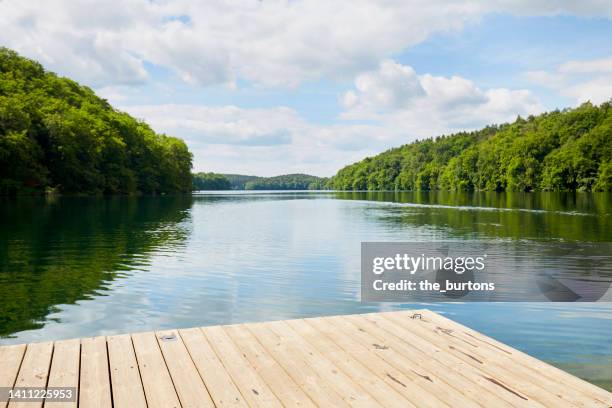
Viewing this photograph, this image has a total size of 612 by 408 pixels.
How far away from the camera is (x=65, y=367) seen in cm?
533

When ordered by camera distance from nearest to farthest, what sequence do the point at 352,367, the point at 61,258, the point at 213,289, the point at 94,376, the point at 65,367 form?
1. the point at 94,376
2. the point at 65,367
3. the point at 352,367
4. the point at 213,289
5. the point at 61,258

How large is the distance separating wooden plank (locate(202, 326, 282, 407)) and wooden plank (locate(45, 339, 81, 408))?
1.56m

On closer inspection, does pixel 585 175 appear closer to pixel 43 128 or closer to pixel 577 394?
pixel 43 128

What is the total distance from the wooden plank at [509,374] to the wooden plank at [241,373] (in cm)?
240

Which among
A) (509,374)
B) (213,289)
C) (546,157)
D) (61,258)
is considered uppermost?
(546,157)

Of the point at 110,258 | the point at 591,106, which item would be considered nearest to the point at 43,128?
the point at 110,258

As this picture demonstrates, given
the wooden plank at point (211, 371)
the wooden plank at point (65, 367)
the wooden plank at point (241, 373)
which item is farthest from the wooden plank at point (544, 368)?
the wooden plank at point (65, 367)

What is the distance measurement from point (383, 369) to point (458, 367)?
0.87 meters

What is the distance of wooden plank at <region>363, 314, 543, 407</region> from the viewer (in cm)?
464

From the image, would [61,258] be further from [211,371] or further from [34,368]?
[211,371]

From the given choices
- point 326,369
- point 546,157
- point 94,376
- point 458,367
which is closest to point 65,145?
point 94,376

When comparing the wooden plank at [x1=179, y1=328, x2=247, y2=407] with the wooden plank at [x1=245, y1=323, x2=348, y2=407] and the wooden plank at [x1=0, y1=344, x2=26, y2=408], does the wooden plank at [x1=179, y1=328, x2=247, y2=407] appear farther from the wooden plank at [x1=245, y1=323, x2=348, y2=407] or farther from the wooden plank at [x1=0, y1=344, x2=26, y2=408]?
the wooden plank at [x1=0, y1=344, x2=26, y2=408]

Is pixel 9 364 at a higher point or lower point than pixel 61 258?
higher

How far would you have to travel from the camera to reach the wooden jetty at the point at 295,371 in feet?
15.2
